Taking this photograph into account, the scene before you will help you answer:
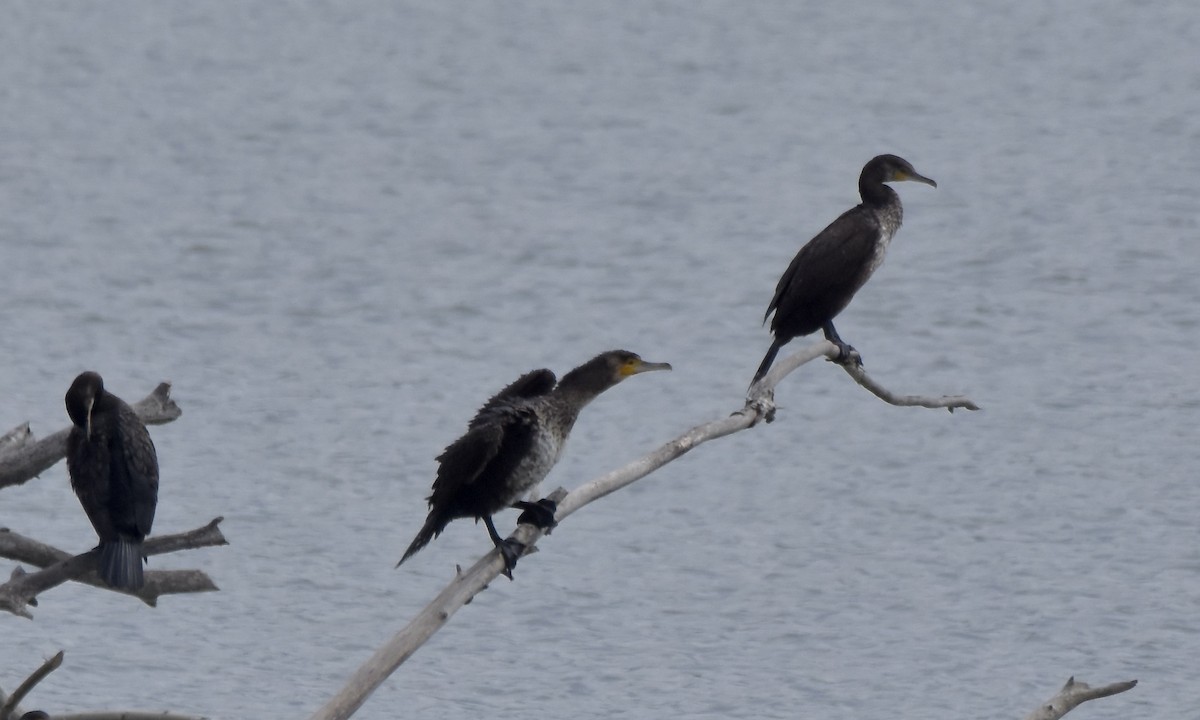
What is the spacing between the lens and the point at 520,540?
4.89 m

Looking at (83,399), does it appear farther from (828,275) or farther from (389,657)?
(828,275)

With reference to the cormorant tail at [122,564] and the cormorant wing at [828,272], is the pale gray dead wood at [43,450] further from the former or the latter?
the cormorant wing at [828,272]

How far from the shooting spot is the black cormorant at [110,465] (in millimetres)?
5078

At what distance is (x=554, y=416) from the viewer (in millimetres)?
5133

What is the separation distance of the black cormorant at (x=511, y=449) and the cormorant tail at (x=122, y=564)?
2.13 feet

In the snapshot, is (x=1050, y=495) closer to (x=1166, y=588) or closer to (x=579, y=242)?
(x=1166, y=588)

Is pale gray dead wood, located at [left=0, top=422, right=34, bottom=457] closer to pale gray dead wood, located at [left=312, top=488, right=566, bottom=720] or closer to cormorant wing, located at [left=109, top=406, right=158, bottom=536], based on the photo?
cormorant wing, located at [left=109, top=406, right=158, bottom=536]

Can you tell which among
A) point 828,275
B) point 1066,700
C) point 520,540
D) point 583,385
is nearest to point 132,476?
point 520,540

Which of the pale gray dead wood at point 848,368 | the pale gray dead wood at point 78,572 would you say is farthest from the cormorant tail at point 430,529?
the pale gray dead wood at point 848,368

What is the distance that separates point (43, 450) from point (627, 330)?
709cm

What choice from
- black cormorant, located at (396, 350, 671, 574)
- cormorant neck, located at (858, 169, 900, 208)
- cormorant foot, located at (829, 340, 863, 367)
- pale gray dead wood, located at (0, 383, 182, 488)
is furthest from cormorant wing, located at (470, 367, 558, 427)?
cormorant neck, located at (858, 169, 900, 208)

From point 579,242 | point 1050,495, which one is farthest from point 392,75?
point 1050,495

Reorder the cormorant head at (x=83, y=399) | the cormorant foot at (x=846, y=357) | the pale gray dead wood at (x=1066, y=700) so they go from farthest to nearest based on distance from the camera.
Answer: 1. the cormorant foot at (x=846, y=357)
2. the cormorant head at (x=83, y=399)
3. the pale gray dead wood at (x=1066, y=700)

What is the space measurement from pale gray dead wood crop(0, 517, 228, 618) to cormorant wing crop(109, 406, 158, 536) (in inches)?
9.7
